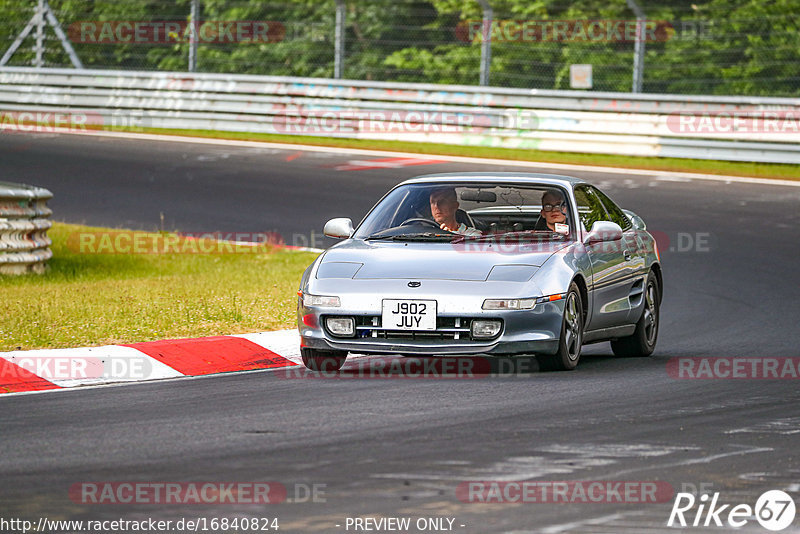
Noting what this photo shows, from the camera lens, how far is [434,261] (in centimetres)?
911

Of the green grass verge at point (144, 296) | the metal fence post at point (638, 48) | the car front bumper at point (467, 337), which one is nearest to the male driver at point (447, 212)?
the car front bumper at point (467, 337)

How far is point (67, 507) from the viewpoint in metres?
5.45

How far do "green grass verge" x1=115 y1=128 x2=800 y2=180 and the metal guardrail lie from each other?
11.1 meters

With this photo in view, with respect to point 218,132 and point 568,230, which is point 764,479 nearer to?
point 568,230

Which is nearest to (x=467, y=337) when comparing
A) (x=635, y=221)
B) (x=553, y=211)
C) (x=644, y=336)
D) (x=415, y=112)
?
(x=553, y=211)

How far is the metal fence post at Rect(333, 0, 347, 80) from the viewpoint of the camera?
84.6 feet

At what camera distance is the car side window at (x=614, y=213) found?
10.8 metres

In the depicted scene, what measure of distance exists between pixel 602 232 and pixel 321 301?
2.03 meters

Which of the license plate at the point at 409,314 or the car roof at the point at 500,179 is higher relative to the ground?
the car roof at the point at 500,179

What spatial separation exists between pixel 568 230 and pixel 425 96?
15.7 meters

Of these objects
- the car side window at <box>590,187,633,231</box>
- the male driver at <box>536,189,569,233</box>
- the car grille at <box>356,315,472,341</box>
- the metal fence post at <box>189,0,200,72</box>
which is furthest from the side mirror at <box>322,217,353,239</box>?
the metal fence post at <box>189,0,200,72</box>

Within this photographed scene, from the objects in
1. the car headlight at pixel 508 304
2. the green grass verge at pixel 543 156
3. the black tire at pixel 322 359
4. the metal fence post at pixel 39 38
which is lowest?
the green grass verge at pixel 543 156

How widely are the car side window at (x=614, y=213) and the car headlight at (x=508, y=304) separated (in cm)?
218

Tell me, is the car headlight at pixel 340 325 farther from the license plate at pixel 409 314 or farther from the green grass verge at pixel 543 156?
the green grass verge at pixel 543 156
